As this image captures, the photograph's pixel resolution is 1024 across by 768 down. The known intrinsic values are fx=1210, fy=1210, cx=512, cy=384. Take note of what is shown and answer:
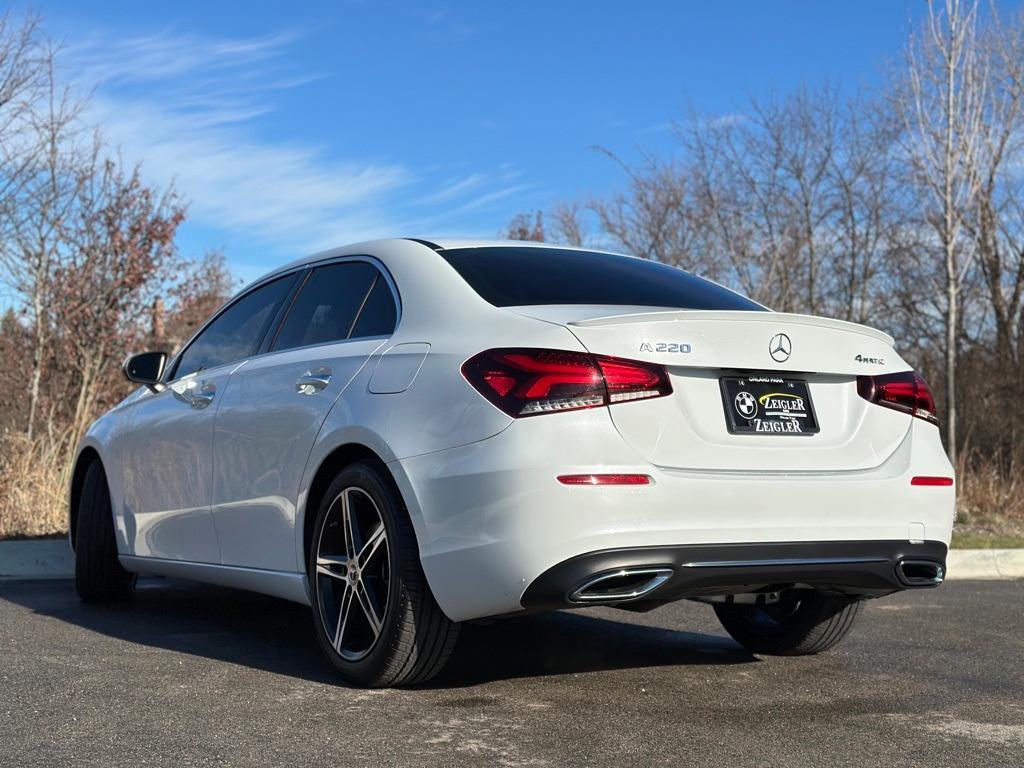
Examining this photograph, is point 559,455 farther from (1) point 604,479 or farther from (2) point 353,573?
(2) point 353,573

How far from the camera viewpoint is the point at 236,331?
221 inches

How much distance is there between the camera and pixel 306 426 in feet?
14.7

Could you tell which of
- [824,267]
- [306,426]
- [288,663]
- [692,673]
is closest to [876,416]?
[692,673]

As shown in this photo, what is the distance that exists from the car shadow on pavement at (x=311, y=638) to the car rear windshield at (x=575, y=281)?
1.40 metres

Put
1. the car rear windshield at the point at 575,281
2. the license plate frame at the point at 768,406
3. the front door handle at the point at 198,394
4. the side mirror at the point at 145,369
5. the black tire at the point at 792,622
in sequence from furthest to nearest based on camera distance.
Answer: the side mirror at the point at 145,369 < the front door handle at the point at 198,394 < the black tire at the point at 792,622 < the car rear windshield at the point at 575,281 < the license plate frame at the point at 768,406

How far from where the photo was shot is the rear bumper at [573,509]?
11.6 feet

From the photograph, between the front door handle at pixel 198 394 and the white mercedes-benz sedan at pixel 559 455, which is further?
the front door handle at pixel 198 394

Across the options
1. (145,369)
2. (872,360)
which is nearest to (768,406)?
(872,360)

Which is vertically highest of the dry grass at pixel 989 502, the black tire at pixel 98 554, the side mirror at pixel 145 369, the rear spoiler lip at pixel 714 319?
the rear spoiler lip at pixel 714 319

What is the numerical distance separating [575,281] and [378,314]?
0.74 meters

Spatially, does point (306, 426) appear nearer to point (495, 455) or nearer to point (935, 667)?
point (495, 455)

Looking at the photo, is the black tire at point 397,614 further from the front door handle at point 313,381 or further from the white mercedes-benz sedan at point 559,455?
the front door handle at point 313,381

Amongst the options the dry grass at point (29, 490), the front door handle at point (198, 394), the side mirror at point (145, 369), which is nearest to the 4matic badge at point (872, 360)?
the front door handle at point (198, 394)

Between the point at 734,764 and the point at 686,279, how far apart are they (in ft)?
7.22
